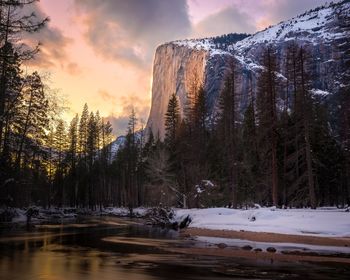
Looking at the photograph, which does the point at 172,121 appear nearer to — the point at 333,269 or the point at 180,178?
the point at 180,178

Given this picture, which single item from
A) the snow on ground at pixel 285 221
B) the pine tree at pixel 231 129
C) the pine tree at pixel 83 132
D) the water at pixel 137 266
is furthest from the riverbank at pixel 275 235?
the pine tree at pixel 83 132

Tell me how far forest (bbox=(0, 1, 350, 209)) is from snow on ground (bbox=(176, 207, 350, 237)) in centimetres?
606

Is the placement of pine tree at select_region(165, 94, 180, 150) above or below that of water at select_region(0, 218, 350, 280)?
above

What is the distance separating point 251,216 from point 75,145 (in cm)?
6780

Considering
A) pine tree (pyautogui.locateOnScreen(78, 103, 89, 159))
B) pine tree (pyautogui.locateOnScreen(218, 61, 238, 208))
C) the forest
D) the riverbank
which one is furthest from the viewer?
pine tree (pyautogui.locateOnScreen(78, 103, 89, 159))

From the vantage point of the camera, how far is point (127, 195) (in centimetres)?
9475

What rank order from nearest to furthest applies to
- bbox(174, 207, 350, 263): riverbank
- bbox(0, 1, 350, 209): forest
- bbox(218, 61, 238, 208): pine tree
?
bbox(174, 207, 350, 263): riverbank < bbox(0, 1, 350, 209): forest < bbox(218, 61, 238, 208): pine tree

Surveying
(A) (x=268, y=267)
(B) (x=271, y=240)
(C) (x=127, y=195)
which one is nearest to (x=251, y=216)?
(B) (x=271, y=240)

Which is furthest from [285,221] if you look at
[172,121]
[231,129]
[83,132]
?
[83,132]

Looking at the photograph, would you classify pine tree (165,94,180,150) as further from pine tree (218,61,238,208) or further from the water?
the water

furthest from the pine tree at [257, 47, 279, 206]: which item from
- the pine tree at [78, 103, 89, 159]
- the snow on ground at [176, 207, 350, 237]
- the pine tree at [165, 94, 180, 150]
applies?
the pine tree at [78, 103, 89, 159]

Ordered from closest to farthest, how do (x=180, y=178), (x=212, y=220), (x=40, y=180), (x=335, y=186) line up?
(x=212, y=220) < (x=180, y=178) < (x=335, y=186) < (x=40, y=180)

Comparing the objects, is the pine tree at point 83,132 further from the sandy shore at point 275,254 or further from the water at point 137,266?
the water at point 137,266

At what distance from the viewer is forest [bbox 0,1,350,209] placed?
37.9 m
